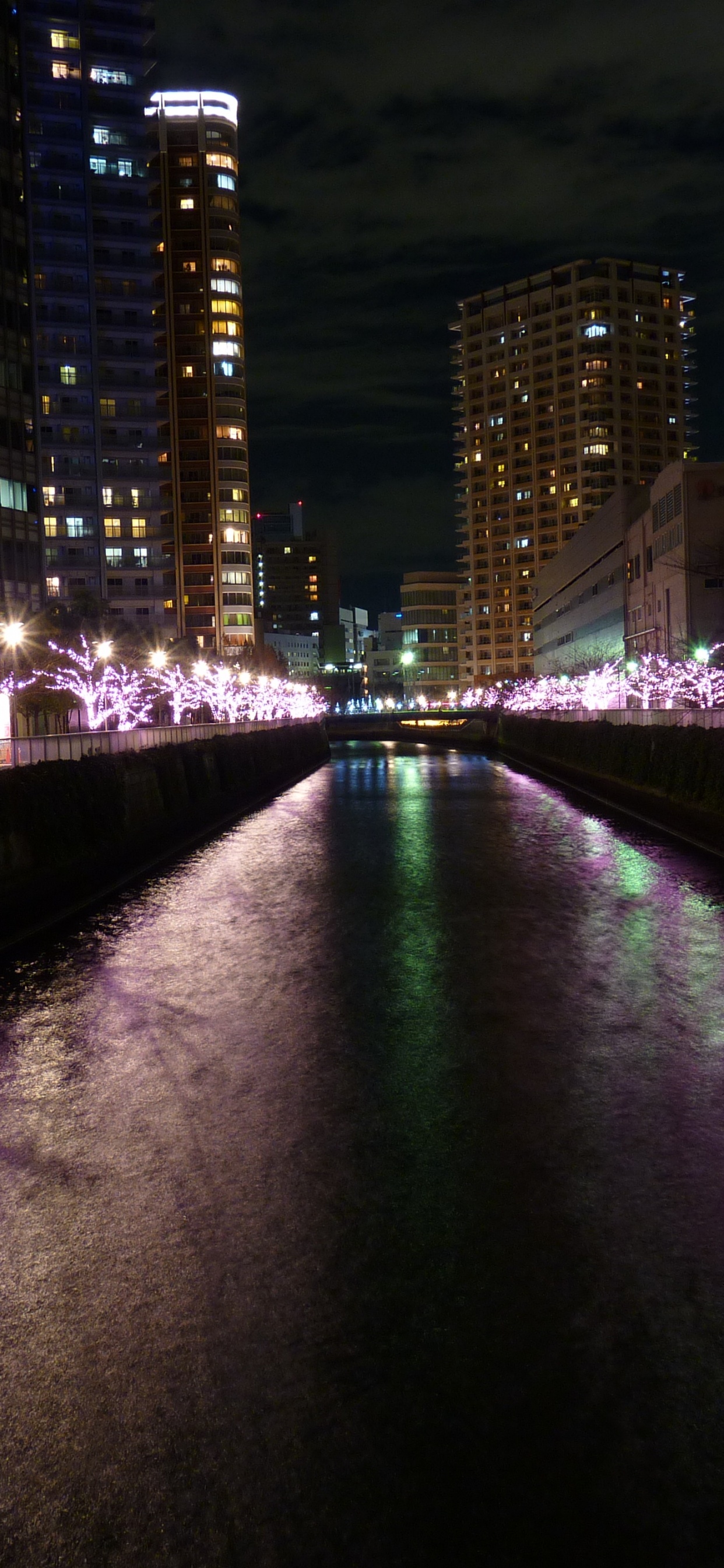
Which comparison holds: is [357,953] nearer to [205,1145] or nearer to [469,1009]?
[469,1009]

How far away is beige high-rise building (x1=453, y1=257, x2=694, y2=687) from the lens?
169 meters

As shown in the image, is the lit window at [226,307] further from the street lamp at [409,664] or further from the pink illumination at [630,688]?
the street lamp at [409,664]

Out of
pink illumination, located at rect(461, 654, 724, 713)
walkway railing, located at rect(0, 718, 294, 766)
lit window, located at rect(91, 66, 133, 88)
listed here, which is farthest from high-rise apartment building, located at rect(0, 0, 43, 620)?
lit window, located at rect(91, 66, 133, 88)

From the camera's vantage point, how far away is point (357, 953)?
31.4 feet

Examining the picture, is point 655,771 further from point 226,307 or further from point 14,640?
point 226,307

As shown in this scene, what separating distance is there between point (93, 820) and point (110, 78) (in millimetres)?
104089

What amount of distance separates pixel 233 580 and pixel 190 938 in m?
115

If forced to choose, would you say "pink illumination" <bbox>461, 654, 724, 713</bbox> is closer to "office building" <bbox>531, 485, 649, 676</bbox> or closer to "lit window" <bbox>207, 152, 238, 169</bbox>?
"office building" <bbox>531, 485, 649, 676</bbox>

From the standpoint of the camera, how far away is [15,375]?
58.1 m

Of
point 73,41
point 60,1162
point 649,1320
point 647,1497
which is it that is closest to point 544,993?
point 60,1162

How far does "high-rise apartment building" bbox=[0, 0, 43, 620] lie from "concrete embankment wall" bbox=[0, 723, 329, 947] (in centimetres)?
3297

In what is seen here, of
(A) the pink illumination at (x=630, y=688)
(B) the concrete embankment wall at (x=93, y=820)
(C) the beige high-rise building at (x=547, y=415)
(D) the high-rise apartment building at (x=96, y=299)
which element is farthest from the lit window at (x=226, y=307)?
(B) the concrete embankment wall at (x=93, y=820)

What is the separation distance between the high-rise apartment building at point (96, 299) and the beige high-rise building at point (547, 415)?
83.0 meters

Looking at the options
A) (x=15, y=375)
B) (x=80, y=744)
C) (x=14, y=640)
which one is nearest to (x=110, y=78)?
(x=15, y=375)
